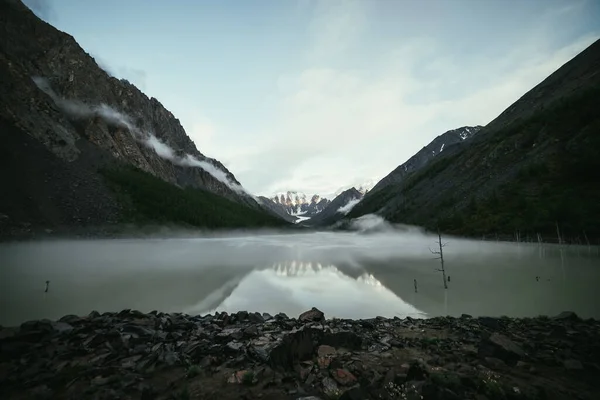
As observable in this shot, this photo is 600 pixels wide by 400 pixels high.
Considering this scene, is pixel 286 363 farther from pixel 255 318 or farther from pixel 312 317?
pixel 255 318

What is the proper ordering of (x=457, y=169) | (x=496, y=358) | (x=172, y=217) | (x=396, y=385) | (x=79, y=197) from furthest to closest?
1. (x=457, y=169)
2. (x=172, y=217)
3. (x=79, y=197)
4. (x=496, y=358)
5. (x=396, y=385)

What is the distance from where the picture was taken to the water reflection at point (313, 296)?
81.7 feet

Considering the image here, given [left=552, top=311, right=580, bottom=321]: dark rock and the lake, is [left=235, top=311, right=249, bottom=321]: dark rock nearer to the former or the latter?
the lake

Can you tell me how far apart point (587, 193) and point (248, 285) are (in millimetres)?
117400

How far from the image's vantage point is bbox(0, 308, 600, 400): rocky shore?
8.46 meters

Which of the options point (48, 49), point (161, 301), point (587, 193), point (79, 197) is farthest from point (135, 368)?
point (48, 49)

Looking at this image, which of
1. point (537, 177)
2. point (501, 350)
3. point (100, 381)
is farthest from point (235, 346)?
point (537, 177)

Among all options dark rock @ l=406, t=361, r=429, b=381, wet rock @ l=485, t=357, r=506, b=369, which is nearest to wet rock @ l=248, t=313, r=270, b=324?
dark rock @ l=406, t=361, r=429, b=381

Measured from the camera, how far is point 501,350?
11234 millimetres

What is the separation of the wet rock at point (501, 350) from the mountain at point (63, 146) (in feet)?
326

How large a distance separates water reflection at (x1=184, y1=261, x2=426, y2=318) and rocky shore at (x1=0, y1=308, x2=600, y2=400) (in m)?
8.96

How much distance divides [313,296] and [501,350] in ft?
68.8

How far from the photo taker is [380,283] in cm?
3731

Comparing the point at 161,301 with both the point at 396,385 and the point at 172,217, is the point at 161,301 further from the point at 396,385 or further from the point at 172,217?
the point at 172,217
